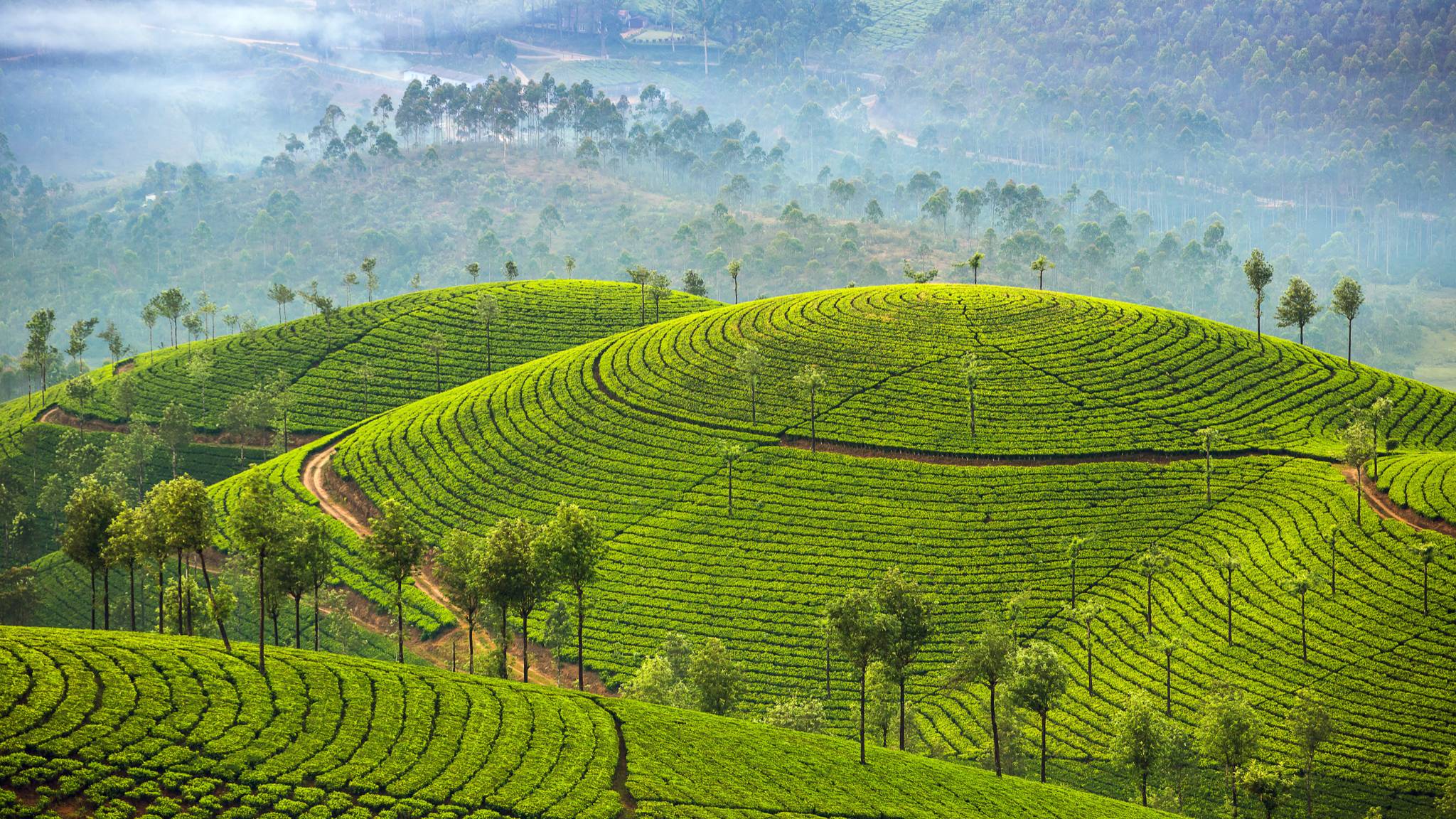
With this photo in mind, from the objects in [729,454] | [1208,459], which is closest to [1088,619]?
[1208,459]

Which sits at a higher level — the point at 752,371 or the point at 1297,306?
the point at 1297,306

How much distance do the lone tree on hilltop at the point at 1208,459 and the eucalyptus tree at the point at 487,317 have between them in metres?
84.2

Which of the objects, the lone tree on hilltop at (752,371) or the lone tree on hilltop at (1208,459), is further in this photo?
the lone tree on hilltop at (752,371)

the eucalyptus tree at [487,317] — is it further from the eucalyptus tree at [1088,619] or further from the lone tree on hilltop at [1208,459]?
the lone tree on hilltop at [1208,459]

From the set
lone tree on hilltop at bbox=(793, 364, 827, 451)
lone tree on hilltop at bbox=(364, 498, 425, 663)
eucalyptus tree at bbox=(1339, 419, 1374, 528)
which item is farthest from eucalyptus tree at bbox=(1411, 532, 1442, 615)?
lone tree on hilltop at bbox=(364, 498, 425, 663)

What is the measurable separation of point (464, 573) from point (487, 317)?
75.1 metres

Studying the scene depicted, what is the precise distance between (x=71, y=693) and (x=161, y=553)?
13933 mm

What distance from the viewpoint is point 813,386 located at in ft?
351

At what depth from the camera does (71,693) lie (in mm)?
50875

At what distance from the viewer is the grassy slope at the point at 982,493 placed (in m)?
78.8

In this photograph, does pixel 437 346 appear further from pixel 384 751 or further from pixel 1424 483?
pixel 1424 483

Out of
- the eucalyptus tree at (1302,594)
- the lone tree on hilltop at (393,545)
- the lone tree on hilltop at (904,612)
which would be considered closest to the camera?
the lone tree on hilltop at (904,612)

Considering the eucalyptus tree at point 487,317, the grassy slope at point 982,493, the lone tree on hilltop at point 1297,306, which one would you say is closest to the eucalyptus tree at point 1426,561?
the grassy slope at point 982,493

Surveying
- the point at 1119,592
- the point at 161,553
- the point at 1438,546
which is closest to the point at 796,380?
the point at 1119,592
